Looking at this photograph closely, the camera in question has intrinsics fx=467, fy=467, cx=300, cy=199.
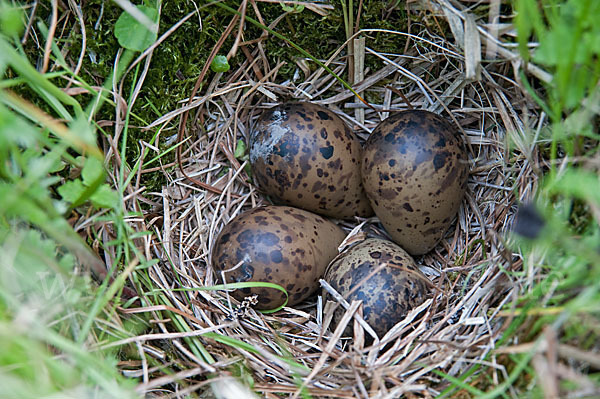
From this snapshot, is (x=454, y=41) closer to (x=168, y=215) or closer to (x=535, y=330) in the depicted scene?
(x=535, y=330)

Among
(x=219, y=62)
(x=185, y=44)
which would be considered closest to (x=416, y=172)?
(x=219, y=62)

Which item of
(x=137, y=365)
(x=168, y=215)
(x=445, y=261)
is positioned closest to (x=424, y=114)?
(x=445, y=261)

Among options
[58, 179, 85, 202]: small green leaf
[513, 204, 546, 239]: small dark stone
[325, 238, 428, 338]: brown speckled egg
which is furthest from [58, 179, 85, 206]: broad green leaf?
[513, 204, 546, 239]: small dark stone

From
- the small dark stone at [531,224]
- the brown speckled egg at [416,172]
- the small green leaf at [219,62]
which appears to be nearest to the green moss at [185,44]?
the small green leaf at [219,62]

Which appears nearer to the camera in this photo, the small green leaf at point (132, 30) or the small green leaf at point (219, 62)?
the small green leaf at point (132, 30)

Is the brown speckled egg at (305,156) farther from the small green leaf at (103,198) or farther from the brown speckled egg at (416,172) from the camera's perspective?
the small green leaf at (103,198)

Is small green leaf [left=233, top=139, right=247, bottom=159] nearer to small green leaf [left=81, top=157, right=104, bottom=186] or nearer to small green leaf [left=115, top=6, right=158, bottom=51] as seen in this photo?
small green leaf [left=115, top=6, right=158, bottom=51]

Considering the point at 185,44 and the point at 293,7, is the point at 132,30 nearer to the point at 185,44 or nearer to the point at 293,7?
the point at 185,44
